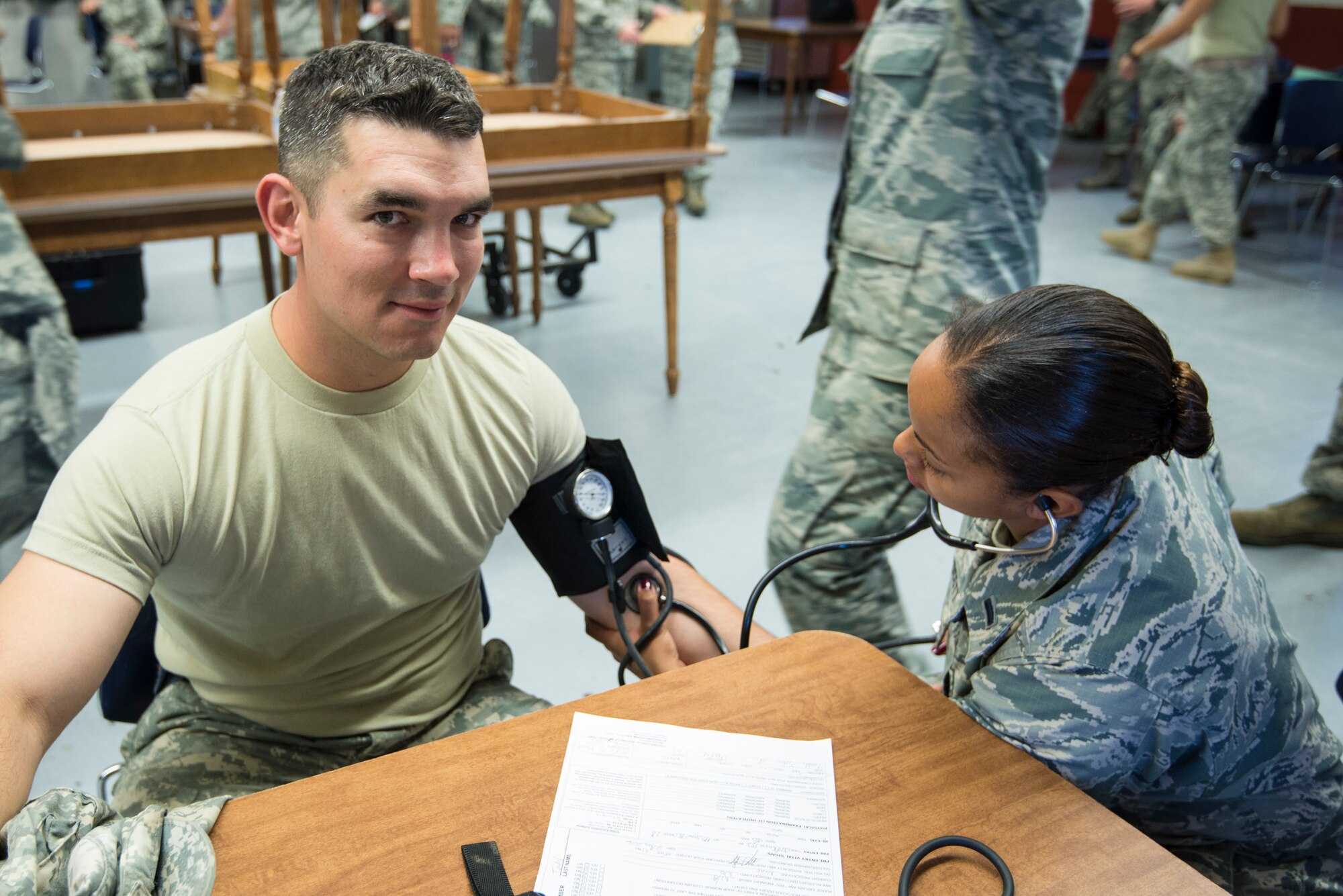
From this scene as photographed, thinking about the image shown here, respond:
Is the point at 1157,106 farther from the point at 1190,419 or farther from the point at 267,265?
the point at 1190,419

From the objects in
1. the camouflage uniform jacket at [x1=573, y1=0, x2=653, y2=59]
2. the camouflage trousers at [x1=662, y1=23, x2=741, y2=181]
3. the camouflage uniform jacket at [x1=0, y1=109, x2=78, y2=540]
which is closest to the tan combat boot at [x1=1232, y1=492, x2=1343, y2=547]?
the camouflage uniform jacket at [x1=0, y1=109, x2=78, y2=540]

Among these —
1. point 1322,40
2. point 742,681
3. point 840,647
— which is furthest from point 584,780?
point 1322,40

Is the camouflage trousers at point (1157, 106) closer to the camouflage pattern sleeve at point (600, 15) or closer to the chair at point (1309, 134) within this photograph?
the chair at point (1309, 134)

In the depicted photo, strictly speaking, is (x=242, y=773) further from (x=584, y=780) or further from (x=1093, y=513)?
(x=1093, y=513)

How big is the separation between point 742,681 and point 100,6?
21.7 ft

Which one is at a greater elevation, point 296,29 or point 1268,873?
point 296,29

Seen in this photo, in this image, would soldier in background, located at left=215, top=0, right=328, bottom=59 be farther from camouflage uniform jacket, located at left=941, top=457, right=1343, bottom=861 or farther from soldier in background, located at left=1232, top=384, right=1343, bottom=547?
camouflage uniform jacket, located at left=941, top=457, right=1343, bottom=861

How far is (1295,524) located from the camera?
250 centimetres

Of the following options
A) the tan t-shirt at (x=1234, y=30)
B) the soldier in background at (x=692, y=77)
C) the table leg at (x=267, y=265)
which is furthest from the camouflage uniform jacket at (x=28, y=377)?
the tan t-shirt at (x=1234, y=30)

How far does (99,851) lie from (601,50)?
15.9 feet

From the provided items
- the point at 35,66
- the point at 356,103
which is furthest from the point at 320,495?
the point at 35,66

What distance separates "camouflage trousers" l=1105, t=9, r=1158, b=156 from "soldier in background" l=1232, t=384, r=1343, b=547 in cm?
406

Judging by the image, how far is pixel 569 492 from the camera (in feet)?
4.02

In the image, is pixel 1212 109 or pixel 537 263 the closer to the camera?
pixel 537 263
